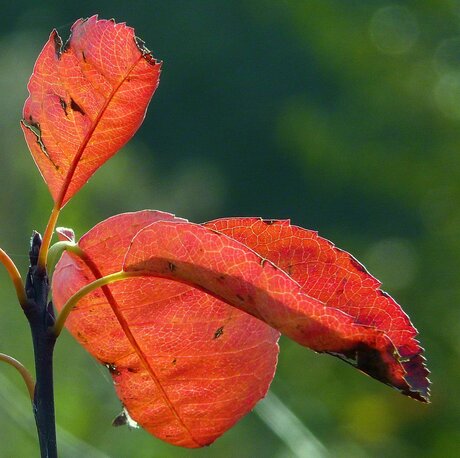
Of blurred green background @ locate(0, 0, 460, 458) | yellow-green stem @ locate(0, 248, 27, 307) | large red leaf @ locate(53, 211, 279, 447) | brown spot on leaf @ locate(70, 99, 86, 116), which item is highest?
brown spot on leaf @ locate(70, 99, 86, 116)

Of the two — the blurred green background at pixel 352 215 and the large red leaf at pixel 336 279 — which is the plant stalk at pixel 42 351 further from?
the blurred green background at pixel 352 215

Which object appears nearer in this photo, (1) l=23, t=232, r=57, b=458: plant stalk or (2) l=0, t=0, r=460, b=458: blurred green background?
(1) l=23, t=232, r=57, b=458: plant stalk

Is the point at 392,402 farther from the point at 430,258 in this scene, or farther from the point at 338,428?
the point at 430,258

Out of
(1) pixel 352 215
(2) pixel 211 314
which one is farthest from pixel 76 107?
(1) pixel 352 215

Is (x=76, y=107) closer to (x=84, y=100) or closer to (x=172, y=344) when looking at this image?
(x=84, y=100)

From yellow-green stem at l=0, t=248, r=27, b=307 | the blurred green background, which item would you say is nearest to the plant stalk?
yellow-green stem at l=0, t=248, r=27, b=307

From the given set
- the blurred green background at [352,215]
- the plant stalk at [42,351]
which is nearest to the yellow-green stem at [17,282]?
the plant stalk at [42,351]

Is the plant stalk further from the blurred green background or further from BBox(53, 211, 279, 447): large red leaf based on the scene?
the blurred green background
